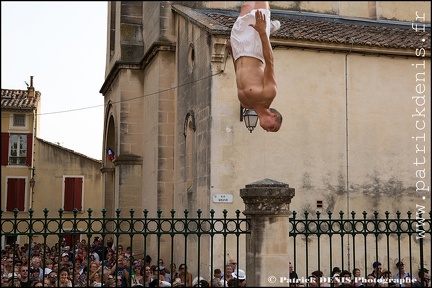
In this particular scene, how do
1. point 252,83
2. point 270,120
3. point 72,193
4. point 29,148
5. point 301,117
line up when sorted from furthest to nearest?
1. point 29,148
2. point 72,193
3. point 301,117
4. point 270,120
5. point 252,83

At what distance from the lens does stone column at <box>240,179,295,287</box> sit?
6672mm

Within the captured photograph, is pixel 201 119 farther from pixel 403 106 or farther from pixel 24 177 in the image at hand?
pixel 24 177

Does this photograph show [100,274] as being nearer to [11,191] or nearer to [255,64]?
[255,64]

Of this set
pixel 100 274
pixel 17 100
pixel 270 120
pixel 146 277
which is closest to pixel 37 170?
pixel 17 100

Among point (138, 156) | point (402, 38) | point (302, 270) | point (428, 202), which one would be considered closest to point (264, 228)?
point (302, 270)

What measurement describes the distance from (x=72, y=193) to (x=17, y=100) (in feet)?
19.2

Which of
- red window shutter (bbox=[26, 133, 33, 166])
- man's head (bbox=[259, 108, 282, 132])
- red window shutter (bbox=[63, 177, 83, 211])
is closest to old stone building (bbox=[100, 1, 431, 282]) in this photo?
man's head (bbox=[259, 108, 282, 132])

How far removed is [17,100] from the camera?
33.0 m

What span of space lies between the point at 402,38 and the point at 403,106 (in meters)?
1.92

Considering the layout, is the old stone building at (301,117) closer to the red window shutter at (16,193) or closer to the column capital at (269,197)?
the column capital at (269,197)

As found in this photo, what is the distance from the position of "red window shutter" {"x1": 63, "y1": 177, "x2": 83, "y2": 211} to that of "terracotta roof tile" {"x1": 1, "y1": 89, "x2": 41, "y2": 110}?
14.5ft

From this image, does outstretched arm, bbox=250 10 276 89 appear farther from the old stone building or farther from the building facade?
the building facade

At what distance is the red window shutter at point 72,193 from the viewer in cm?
3197

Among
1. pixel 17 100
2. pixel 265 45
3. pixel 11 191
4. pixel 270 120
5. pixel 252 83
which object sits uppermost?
pixel 17 100
